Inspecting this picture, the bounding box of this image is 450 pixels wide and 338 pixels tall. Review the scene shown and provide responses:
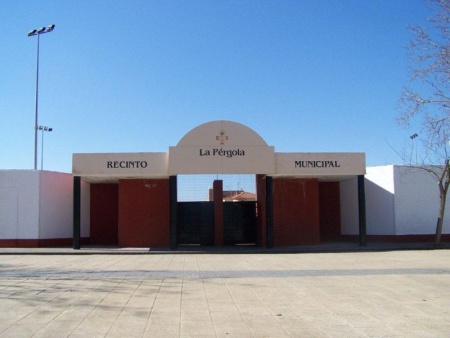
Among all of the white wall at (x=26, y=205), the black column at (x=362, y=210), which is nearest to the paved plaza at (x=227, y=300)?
the black column at (x=362, y=210)

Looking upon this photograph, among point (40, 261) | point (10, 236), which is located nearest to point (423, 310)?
point (40, 261)

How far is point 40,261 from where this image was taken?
726 inches

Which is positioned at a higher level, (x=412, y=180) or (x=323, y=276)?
(x=412, y=180)

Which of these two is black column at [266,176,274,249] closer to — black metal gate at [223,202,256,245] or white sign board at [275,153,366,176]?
white sign board at [275,153,366,176]

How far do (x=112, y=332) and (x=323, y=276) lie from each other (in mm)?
7167

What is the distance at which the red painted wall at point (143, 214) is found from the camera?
24.9 metres

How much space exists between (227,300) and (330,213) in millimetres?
19515

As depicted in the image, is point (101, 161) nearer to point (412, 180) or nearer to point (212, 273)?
point (212, 273)

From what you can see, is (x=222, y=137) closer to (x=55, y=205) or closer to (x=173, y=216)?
(x=173, y=216)

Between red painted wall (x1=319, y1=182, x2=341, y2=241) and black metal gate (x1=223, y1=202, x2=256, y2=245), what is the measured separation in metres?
4.49

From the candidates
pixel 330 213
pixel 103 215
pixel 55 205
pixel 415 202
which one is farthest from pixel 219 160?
pixel 415 202

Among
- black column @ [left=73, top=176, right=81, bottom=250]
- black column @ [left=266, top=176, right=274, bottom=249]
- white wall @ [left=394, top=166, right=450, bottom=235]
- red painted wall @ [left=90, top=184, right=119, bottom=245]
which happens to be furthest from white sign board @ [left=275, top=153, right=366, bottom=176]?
red painted wall @ [left=90, top=184, right=119, bottom=245]

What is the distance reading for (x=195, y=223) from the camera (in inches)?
1039

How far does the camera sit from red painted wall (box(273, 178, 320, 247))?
2511 cm
